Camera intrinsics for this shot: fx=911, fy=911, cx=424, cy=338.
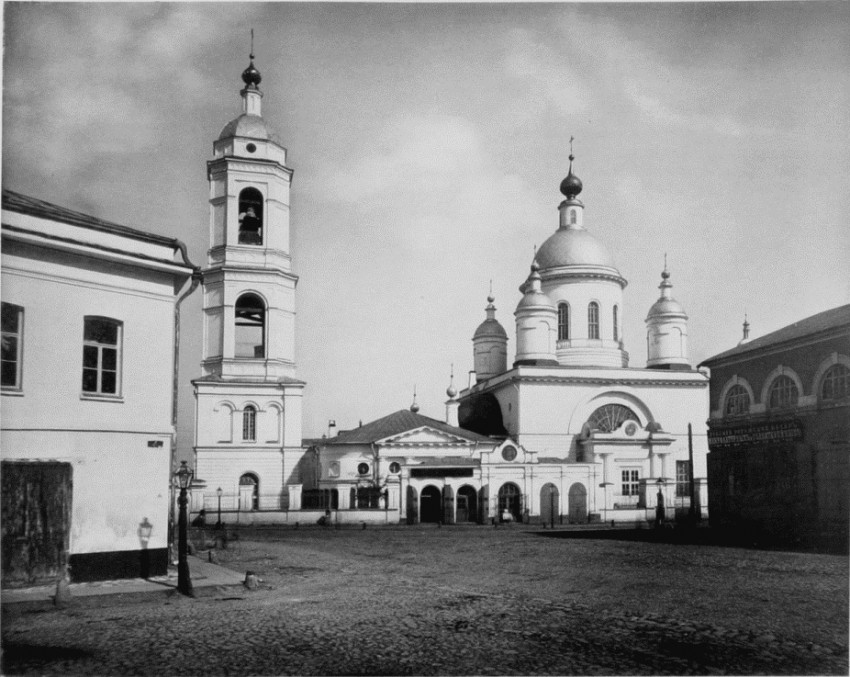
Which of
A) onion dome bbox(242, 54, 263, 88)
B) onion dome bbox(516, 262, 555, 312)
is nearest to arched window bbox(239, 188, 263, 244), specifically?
onion dome bbox(516, 262, 555, 312)

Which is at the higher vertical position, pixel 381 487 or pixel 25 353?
pixel 25 353

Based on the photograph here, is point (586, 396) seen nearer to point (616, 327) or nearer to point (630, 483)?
point (630, 483)

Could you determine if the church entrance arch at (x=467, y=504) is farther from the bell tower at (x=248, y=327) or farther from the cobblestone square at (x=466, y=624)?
the cobblestone square at (x=466, y=624)

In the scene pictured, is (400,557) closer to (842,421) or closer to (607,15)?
(842,421)

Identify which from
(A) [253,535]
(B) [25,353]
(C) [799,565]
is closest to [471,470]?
(A) [253,535]

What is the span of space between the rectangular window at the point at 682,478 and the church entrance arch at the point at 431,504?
35.5 ft

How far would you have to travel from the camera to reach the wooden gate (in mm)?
11312

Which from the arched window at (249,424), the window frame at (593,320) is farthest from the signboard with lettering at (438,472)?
the window frame at (593,320)

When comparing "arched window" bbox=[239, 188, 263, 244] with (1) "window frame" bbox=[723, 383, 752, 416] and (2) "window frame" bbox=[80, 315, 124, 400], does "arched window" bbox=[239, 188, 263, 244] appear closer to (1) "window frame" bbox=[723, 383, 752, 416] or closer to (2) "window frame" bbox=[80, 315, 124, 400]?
(1) "window frame" bbox=[723, 383, 752, 416]

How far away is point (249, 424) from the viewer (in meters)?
34.1

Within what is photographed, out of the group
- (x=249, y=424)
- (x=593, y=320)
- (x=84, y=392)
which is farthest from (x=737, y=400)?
(x=593, y=320)

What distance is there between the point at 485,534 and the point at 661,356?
62.3 feet

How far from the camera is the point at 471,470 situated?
34219mm

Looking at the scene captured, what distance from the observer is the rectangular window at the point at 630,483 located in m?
37.2
